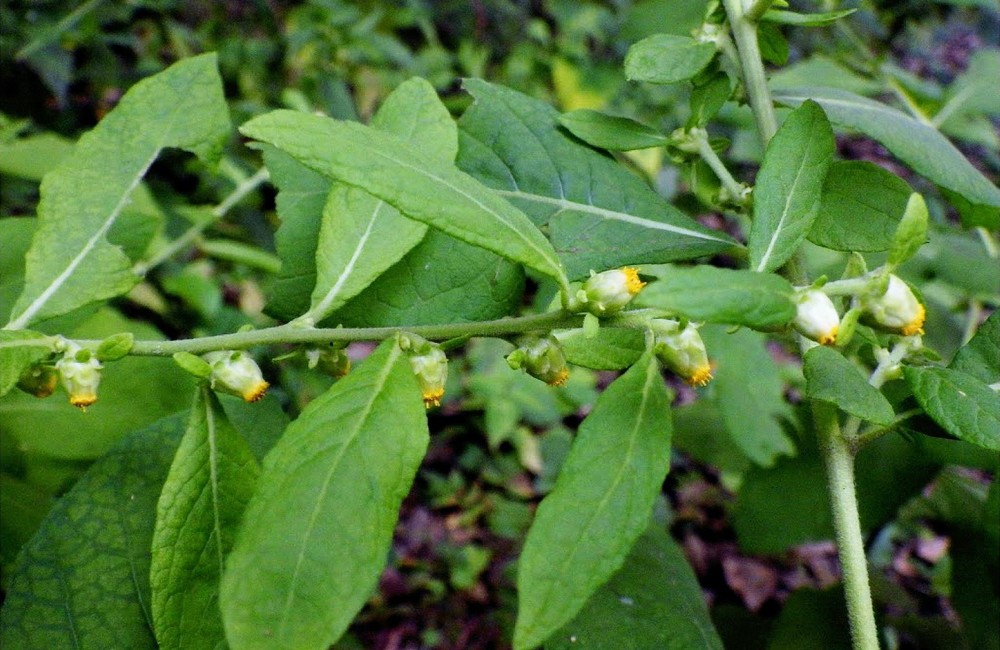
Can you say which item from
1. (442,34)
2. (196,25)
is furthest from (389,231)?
(442,34)

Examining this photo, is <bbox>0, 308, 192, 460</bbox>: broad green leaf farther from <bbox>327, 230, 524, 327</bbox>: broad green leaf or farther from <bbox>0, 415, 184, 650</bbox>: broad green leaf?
<bbox>327, 230, 524, 327</bbox>: broad green leaf

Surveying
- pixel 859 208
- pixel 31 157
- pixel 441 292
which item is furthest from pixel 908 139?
pixel 31 157

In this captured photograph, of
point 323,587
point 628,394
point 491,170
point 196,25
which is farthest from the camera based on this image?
point 196,25

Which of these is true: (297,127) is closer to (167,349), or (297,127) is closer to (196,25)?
(167,349)

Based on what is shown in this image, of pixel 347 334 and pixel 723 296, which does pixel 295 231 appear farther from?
pixel 723 296

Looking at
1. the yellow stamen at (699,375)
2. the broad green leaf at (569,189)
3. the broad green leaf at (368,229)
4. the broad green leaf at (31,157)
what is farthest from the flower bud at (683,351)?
the broad green leaf at (31,157)

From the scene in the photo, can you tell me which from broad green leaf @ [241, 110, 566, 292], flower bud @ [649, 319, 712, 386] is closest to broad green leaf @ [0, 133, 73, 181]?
broad green leaf @ [241, 110, 566, 292]
